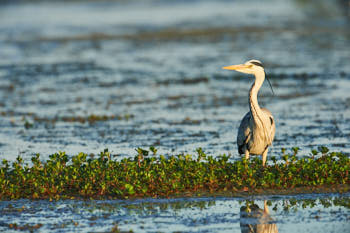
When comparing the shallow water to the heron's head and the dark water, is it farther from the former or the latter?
the heron's head

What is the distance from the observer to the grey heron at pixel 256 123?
9683 millimetres

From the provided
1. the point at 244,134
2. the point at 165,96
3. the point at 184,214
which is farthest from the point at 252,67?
the point at 165,96

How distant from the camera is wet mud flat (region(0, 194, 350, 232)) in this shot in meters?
7.49

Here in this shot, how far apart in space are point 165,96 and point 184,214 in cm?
937

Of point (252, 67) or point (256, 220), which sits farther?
point (252, 67)

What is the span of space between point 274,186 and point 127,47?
2056 centimetres

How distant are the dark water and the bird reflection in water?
10 cm

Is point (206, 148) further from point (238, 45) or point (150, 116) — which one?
point (238, 45)

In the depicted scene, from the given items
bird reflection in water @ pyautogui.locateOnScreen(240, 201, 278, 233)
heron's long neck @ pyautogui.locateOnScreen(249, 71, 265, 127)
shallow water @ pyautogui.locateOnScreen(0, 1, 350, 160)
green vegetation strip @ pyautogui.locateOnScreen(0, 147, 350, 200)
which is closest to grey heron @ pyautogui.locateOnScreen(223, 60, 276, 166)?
heron's long neck @ pyautogui.locateOnScreen(249, 71, 265, 127)

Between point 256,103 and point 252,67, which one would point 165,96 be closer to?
point 252,67

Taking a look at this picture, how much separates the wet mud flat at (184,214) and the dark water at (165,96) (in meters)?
0.03

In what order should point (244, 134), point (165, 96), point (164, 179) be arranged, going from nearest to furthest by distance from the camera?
point (164, 179) < point (244, 134) < point (165, 96)

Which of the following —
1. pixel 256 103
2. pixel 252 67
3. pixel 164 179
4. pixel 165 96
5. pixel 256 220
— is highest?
pixel 165 96

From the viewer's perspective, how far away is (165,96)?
17203 mm
